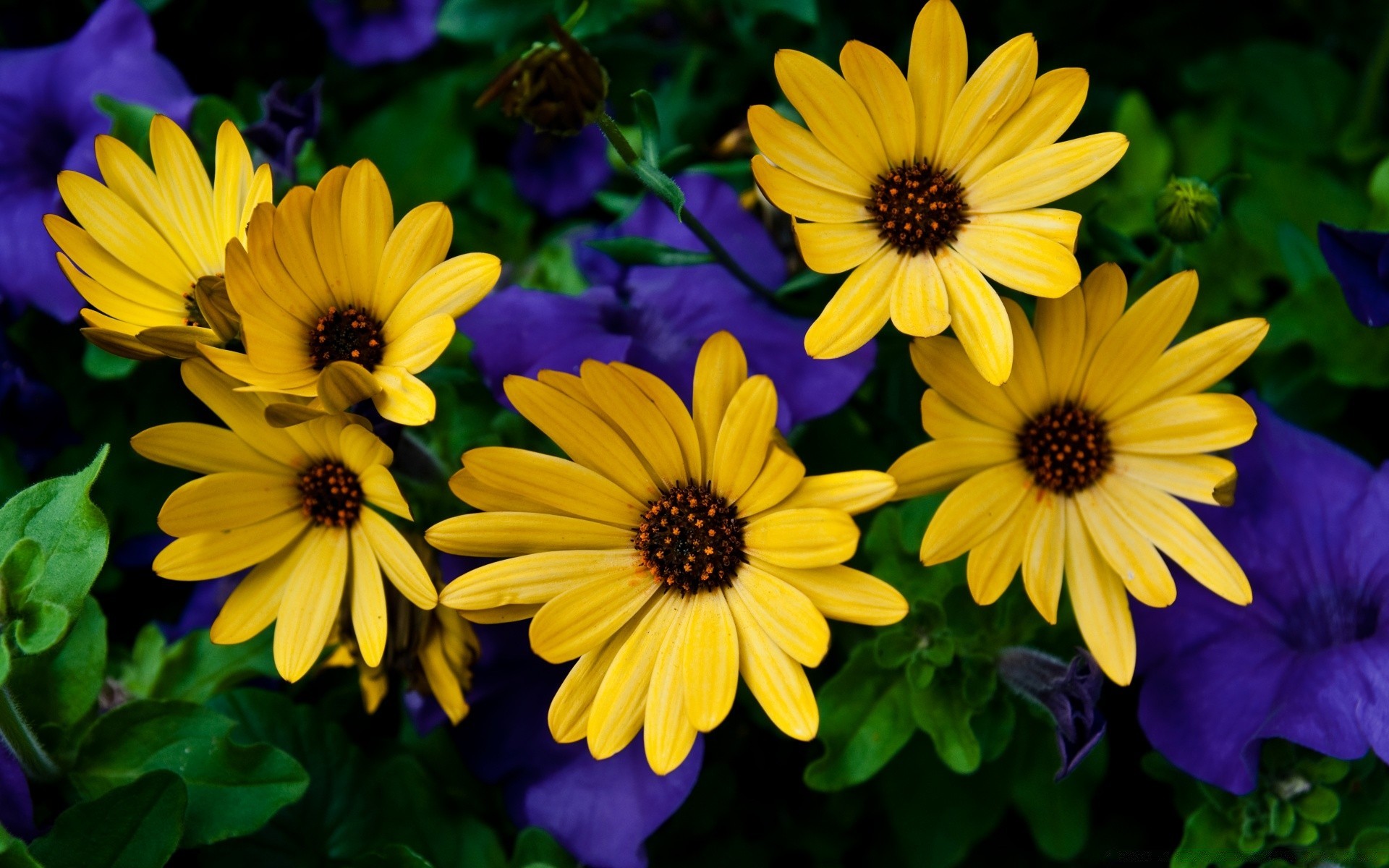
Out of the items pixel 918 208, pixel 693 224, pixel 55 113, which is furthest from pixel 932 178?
pixel 55 113

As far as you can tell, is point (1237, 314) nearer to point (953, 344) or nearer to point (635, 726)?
point (953, 344)

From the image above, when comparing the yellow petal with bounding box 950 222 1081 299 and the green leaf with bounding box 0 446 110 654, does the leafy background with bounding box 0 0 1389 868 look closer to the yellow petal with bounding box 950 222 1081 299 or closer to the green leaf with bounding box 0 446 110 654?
the green leaf with bounding box 0 446 110 654

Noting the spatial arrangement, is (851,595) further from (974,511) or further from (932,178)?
(932,178)

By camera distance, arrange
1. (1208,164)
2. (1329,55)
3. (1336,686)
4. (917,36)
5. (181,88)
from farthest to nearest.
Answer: (1329,55) → (1208,164) → (181,88) → (1336,686) → (917,36)

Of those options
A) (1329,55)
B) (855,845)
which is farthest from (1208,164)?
(855,845)

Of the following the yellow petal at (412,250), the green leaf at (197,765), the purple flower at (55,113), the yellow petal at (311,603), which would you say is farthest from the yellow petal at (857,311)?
the purple flower at (55,113)

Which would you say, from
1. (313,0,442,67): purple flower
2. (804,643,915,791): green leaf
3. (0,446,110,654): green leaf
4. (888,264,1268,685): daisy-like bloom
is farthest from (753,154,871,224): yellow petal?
(313,0,442,67): purple flower
